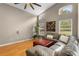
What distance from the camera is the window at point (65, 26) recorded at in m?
2.43

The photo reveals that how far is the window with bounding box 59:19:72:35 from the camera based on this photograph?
243cm

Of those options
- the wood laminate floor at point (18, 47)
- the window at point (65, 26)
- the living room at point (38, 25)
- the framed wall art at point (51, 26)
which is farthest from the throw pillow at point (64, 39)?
the wood laminate floor at point (18, 47)

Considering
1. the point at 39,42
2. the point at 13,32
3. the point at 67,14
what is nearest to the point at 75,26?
the point at 67,14

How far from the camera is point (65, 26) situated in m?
2.47

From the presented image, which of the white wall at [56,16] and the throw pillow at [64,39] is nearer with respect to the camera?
the white wall at [56,16]

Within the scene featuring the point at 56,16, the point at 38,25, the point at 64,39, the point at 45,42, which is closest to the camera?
the point at 38,25

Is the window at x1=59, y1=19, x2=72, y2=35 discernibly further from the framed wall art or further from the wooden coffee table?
the wooden coffee table

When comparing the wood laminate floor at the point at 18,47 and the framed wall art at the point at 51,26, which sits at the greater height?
the framed wall art at the point at 51,26

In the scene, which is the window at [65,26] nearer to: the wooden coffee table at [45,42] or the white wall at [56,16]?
the white wall at [56,16]

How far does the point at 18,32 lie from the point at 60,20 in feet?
3.85

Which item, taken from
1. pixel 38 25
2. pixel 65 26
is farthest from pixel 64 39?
pixel 38 25

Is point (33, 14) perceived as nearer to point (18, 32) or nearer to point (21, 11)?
point (21, 11)

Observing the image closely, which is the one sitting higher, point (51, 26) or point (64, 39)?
point (51, 26)

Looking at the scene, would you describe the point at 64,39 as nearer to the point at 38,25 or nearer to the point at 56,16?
the point at 56,16
